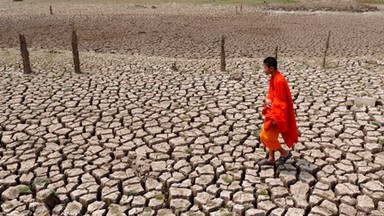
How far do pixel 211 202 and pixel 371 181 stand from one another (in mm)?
2083

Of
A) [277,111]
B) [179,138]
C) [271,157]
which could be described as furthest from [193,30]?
[277,111]

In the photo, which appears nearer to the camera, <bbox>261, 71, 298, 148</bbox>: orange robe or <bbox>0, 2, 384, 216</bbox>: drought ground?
<bbox>0, 2, 384, 216</bbox>: drought ground

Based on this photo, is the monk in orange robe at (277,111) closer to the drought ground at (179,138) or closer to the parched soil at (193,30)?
the drought ground at (179,138)

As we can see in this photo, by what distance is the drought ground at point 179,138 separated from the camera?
408cm

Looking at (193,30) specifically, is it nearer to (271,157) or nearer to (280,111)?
(271,157)

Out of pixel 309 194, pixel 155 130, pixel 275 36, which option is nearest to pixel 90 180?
pixel 155 130

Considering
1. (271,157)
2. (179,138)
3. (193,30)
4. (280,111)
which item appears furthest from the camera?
(193,30)

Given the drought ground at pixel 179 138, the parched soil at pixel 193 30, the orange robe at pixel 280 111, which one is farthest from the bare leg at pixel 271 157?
the parched soil at pixel 193 30

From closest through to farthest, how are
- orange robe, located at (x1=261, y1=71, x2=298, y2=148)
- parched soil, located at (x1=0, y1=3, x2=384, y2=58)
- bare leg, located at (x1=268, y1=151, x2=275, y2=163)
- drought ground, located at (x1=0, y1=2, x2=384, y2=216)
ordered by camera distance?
1. drought ground, located at (x1=0, y1=2, x2=384, y2=216)
2. orange robe, located at (x1=261, y1=71, x2=298, y2=148)
3. bare leg, located at (x1=268, y1=151, x2=275, y2=163)
4. parched soil, located at (x1=0, y1=3, x2=384, y2=58)

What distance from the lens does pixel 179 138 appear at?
552 cm

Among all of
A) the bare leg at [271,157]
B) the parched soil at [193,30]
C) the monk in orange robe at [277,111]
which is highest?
the parched soil at [193,30]

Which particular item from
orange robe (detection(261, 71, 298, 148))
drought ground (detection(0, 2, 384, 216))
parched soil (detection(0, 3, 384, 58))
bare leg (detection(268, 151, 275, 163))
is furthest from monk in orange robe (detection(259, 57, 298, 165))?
parched soil (detection(0, 3, 384, 58))

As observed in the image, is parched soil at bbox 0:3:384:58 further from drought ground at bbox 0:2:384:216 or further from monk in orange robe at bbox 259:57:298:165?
monk in orange robe at bbox 259:57:298:165

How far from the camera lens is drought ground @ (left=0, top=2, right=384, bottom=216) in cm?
408
